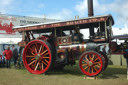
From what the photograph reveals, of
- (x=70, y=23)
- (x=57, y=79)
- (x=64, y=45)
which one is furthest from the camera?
(x=64, y=45)

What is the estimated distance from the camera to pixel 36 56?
6.54 m

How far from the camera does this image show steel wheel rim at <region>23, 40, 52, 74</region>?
642 cm

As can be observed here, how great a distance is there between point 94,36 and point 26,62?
336cm

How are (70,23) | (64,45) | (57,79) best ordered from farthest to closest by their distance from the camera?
(64,45) → (70,23) → (57,79)

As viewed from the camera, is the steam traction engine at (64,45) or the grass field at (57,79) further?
the steam traction engine at (64,45)

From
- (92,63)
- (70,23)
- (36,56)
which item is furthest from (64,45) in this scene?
(92,63)

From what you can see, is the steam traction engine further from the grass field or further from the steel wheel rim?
the grass field

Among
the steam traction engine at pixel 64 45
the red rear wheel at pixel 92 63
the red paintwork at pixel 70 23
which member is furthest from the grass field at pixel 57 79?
the red paintwork at pixel 70 23

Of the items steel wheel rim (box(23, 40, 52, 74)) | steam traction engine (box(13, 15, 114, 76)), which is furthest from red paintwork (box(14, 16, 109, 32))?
steel wheel rim (box(23, 40, 52, 74))

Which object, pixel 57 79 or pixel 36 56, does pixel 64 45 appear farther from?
pixel 57 79

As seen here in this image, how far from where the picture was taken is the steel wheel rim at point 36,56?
253 inches

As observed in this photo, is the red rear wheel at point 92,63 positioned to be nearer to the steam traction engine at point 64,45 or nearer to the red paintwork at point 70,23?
the steam traction engine at point 64,45

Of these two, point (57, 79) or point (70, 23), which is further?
point (70, 23)

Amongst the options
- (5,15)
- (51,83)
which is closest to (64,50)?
(51,83)
